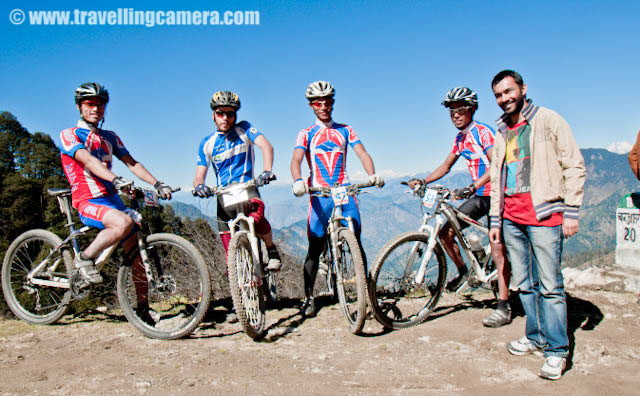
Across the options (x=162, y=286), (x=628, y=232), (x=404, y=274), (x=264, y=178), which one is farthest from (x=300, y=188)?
(x=628, y=232)

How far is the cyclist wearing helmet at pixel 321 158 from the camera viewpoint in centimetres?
544

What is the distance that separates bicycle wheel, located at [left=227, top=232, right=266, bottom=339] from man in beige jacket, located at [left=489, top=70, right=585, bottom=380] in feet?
8.60

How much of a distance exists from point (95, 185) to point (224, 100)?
1803 millimetres

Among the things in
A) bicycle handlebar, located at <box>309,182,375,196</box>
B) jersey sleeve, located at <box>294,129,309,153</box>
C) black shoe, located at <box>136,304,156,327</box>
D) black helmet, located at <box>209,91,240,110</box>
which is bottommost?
black shoe, located at <box>136,304,156,327</box>

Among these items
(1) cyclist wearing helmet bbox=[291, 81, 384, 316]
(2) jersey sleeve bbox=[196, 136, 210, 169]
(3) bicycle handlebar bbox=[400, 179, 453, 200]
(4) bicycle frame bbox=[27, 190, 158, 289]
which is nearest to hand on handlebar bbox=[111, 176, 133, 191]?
(4) bicycle frame bbox=[27, 190, 158, 289]

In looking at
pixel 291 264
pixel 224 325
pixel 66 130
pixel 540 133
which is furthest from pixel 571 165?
pixel 291 264

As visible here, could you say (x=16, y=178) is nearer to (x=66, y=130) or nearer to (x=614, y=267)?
(x=66, y=130)

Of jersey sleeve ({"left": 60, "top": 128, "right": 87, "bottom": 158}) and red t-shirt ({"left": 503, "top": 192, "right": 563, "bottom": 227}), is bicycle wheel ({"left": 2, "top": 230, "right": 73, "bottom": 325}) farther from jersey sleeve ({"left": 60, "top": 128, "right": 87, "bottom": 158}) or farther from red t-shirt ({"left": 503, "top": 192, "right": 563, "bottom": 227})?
red t-shirt ({"left": 503, "top": 192, "right": 563, "bottom": 227})

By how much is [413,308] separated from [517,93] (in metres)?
3.13

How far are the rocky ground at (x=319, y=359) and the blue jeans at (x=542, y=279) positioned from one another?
0.30 meters

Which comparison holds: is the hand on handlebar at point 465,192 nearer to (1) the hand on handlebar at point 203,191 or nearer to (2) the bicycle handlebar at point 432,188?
(2) the bicycle handlebar at point 432,188

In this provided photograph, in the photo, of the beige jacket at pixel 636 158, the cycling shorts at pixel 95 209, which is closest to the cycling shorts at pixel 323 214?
the cycling shorts at pixel 95 209

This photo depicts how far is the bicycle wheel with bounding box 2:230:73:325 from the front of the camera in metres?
5.36

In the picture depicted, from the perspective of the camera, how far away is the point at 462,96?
5.57 m
